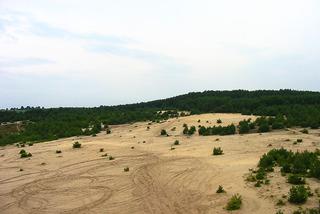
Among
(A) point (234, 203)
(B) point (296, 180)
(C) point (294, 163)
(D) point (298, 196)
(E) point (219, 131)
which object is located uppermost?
(E) point (219, 131)

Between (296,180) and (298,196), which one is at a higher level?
(296,180)

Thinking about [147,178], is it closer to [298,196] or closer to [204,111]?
[298,196]

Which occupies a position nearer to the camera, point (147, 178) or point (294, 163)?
point (294, 163)

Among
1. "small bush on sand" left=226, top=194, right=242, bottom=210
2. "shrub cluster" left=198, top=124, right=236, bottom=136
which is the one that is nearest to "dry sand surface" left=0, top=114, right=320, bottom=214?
"small bush on sand" left=226, top=194, right=242, bottom=210

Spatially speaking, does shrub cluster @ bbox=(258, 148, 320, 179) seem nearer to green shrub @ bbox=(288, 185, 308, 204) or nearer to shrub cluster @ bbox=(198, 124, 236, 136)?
green shrub @ bbox=(288, 185, 308, 204)

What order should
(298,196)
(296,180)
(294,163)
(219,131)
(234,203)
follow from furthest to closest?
(219,131) → (294,163) → (296,180) → (234,203) → (298,196)

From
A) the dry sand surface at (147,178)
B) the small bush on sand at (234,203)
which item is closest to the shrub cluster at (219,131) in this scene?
the dry sand surface at (147,178)

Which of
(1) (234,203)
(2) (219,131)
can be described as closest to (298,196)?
(1) (234,203)
